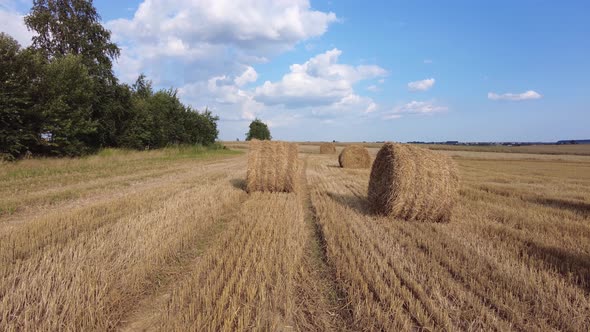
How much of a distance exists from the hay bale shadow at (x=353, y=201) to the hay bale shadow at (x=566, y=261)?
3.37 meters

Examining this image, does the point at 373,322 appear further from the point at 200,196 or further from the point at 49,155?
the point at 49,155

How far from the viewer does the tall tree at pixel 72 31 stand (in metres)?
22.6

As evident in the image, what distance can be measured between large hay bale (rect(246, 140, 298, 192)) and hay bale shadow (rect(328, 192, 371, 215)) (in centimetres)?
142

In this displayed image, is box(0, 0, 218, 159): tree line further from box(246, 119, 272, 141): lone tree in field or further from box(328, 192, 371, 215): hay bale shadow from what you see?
box(246, 119, 272, 141): lone tree in field

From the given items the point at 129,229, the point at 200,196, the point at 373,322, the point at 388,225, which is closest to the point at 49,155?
the point at 200,196

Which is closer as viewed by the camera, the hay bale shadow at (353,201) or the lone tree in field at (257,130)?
the hay bale shadow at (353,201)

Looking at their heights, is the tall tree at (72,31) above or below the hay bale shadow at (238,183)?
above

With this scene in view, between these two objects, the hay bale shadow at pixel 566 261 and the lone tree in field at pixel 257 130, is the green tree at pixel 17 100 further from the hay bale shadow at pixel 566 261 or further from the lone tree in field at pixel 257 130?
the lone tree in field at pixel 257 130

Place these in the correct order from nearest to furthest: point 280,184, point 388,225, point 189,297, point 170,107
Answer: point 189,297, point 388,225, point 280,184, point 170,107

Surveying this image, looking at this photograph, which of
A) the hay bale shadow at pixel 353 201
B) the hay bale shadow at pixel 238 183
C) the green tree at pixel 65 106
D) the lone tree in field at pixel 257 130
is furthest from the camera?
the lone tree in field at pixel 257 130

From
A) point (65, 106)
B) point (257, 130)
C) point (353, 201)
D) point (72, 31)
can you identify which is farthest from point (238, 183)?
point (257, 130)

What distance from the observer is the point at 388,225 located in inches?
247

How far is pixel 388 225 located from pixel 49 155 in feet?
59.0

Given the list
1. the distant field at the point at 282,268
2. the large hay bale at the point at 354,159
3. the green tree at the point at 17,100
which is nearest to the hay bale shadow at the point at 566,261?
the distant field at the point at 282,268
